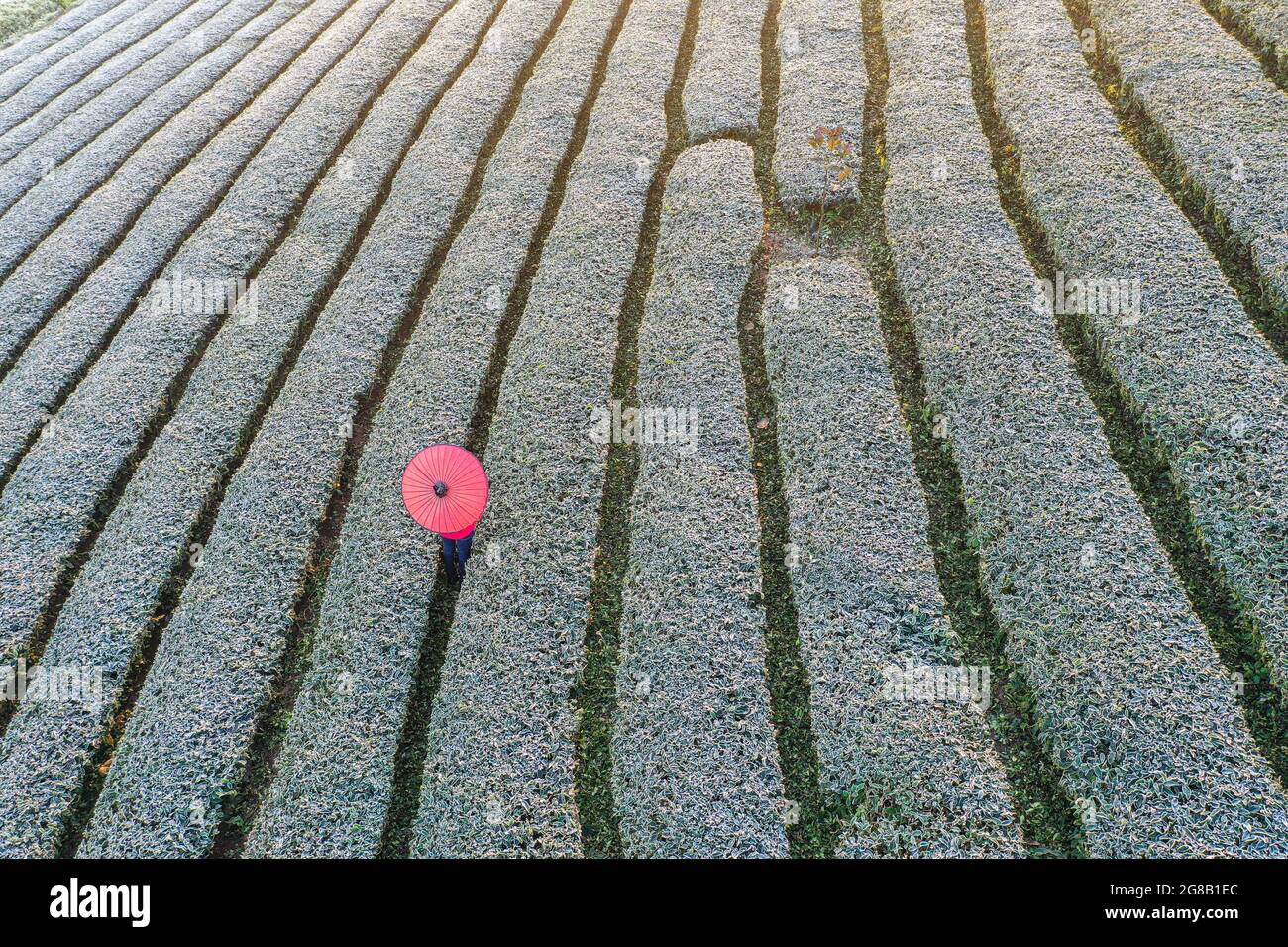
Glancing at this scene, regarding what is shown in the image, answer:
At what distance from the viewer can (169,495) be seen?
867 cm

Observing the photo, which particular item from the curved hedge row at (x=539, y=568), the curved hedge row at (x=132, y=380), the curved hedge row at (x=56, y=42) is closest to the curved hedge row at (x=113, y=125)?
the curved hedge row at (x=132, y=380)

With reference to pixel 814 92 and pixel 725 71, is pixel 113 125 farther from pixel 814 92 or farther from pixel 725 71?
pixel 814 92

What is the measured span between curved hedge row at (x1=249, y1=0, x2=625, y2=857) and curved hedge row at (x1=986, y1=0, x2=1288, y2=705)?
7220 mm

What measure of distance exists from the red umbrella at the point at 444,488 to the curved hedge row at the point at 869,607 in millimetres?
3310

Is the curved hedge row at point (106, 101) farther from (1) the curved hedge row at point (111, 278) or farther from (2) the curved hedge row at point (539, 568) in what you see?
(2) the curved hedge row at point (539, 568)

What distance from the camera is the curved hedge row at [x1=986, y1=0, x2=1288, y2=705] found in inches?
261

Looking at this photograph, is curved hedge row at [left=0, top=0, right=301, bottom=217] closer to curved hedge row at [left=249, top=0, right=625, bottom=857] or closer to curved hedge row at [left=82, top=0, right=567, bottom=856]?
curved hedge row at [left=82, top=0, right=567, bottom=856]

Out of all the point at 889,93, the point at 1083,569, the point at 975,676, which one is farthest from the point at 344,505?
the point at 889,93

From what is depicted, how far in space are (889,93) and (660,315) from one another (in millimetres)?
6857

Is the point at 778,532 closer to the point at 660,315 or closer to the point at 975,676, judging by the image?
the point at 975,676

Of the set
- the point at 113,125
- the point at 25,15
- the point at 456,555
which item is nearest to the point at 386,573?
the point at 456,555

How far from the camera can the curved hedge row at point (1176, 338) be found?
664 centimetres

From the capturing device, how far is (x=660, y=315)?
9820 mm

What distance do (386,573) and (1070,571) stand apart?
6.74 metres
